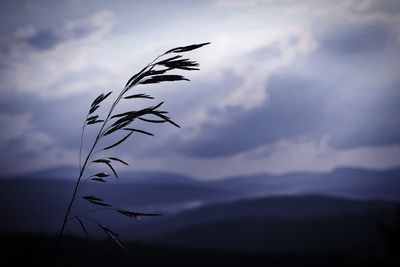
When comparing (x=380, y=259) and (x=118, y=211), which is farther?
(x=380, y=259)

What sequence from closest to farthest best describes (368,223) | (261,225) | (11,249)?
(11,249), (368,223), (261,225)

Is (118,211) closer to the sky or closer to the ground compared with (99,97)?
closer to the ground

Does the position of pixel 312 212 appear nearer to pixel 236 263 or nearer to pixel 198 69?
pixel 236 263

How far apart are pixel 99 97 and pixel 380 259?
11.0 metres

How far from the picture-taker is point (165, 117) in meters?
2.56

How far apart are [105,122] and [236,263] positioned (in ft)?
32.1

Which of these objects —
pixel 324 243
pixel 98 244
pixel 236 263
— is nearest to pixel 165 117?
pixel 98 244

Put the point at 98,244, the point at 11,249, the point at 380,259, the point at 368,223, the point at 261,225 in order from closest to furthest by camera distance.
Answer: the point at 11,249
the point at 98,244
the point at 380,259
the point at 368,223
the point at 261,225

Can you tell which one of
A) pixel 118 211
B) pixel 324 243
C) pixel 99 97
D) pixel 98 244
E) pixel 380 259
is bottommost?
pixel 324 243

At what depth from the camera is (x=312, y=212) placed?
368 ft

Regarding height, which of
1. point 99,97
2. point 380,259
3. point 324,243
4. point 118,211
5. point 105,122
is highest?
point 99,97

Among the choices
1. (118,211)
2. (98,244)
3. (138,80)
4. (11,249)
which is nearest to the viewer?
(118,211)

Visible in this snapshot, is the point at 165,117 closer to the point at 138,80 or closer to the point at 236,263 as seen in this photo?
the point at 138,80

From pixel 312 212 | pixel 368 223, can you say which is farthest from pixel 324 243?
pixel 312 212
